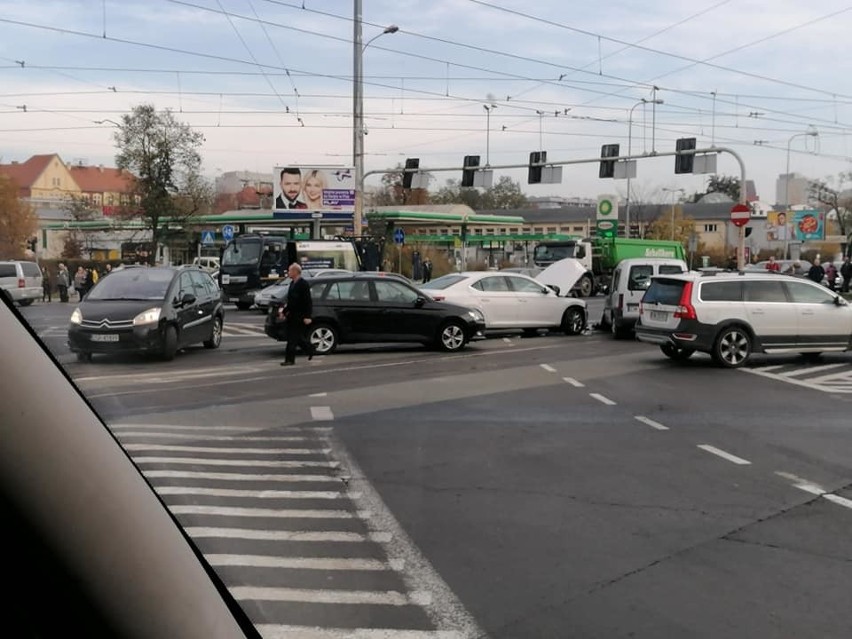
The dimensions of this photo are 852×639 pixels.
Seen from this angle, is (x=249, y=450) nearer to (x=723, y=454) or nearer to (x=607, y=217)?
(x=723, y=454)

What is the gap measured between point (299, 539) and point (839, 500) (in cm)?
435

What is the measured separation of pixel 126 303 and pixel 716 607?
3.84 metres

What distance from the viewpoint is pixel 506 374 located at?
1473cm

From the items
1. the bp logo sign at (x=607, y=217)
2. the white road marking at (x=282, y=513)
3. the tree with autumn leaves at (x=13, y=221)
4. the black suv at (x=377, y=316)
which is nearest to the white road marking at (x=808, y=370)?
the black suv at (x=377, y=316)

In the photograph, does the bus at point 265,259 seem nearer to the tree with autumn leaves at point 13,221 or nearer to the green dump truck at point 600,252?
the tree with autumn leaves at point 13,221

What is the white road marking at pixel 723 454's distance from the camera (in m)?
8.27

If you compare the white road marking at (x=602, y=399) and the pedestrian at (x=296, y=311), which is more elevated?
the pedestrian at (x=296, y=311)

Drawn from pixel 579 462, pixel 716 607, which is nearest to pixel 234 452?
pixel 579 462

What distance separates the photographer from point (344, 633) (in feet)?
14.1

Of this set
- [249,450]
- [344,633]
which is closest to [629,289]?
[249,450]

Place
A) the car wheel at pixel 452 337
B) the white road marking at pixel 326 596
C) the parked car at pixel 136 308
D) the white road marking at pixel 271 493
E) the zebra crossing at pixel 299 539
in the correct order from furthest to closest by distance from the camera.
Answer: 1. the car wheel at pixel 452 337
2. the white road marking at pixel 271 493
3. the parked car at pixel 136 308
4. the white road marking at pixel 326 596
5. the zebra crossing at pixel 299 539

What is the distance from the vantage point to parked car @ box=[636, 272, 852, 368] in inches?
620

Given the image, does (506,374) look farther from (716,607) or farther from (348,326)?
(716,607)

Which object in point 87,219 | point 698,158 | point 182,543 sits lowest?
point 182,543
